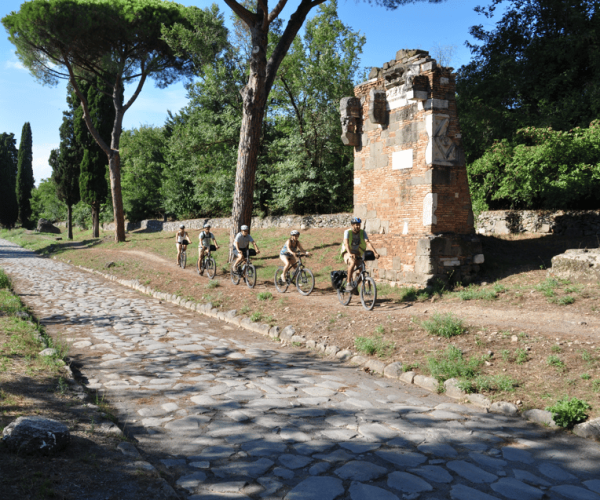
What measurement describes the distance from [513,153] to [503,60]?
15.2 ft

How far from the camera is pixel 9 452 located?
3.22 metres

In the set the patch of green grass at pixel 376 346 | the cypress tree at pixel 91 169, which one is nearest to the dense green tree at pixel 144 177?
the cypress tree at pixel 91 169

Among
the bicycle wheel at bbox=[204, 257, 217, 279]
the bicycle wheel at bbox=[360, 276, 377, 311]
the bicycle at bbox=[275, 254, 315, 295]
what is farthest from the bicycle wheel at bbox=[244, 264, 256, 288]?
the bicycle wheel at bbox=[360, 276, 377, 311]

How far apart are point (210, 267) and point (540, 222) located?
36.6ft

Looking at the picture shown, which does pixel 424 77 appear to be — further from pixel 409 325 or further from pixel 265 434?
pixel 265 434

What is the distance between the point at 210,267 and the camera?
15453 millimetres

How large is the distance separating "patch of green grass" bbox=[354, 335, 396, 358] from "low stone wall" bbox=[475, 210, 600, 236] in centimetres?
1071

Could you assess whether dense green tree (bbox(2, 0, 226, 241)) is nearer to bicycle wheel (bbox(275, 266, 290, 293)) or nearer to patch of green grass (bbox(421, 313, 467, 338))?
bicycle wheel (bbox(275, 266, 290, 293))

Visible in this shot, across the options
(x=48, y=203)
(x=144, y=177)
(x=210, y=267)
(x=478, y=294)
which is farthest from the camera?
Result: (x=48, y=203)

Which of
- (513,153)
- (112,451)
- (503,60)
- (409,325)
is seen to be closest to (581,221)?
(513,153)

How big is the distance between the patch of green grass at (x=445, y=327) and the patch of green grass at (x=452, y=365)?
0.67 m

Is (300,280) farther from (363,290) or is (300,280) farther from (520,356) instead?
(520,356)

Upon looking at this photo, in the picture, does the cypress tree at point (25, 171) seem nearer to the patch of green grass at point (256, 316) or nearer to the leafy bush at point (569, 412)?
the patch of green grass at point (256, 316)

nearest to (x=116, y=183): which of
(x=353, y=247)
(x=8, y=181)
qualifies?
(x=353, y=247)
